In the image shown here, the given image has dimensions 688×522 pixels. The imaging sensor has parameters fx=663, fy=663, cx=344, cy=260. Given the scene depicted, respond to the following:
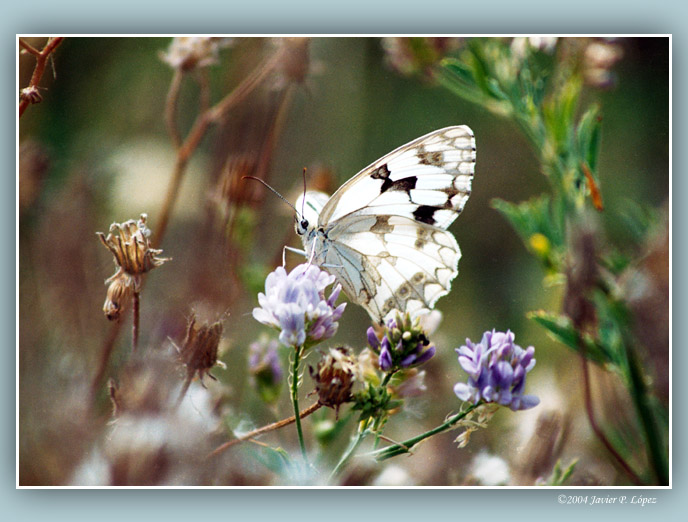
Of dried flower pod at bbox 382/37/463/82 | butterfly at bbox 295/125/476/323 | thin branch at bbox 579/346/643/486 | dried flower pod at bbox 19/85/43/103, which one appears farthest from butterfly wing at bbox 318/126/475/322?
dried flower pod at bbox 19/85/43/103

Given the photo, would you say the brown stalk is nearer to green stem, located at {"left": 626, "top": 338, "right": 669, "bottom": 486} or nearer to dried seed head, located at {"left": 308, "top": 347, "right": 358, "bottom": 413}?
dried seed head, located at {"left": 308, "top": 347, "right": 358, "bottom": 413}

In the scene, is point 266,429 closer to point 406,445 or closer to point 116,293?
point 406,445

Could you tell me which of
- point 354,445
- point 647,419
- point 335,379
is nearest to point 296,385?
point 335,379

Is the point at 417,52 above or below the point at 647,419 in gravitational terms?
above

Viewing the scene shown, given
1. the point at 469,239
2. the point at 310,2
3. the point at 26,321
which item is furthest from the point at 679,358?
the point at 26,321

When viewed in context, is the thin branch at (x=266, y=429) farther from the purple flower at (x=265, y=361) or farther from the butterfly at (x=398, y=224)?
the butterfly at (x=398, y=224)
